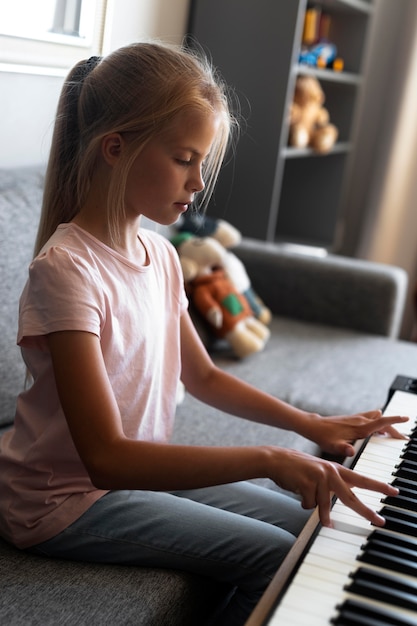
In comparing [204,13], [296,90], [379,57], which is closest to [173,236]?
[204,13]

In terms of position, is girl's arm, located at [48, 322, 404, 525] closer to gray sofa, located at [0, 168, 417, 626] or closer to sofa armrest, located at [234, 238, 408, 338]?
gray sofa, located at [0, 168, 417, 626]

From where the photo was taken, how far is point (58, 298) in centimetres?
96

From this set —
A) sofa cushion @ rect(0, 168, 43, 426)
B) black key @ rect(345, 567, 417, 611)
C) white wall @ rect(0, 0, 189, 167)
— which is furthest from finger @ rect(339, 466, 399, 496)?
white wall @ rect(0, 0, 189, 167)

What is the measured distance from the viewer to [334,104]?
3.33 meters

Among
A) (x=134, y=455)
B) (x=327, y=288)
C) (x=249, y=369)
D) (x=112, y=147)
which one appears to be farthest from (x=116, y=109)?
(x=327, y=288)

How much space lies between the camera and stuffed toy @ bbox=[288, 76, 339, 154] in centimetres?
284

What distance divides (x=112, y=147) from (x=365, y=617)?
25.3 inches

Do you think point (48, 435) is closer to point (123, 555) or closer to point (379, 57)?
point (123, 555)

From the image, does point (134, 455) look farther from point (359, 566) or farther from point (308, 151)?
point (308, 151)

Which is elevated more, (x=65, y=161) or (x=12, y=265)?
(x=65, y=161)

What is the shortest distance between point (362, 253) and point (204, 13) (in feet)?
4.68

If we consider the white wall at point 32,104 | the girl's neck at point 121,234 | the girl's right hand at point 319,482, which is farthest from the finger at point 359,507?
the white wall at point 32,104

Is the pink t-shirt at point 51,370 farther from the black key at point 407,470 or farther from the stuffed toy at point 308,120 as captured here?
the stuffed toy at point 308,120

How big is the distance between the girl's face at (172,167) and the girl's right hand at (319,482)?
36cm
